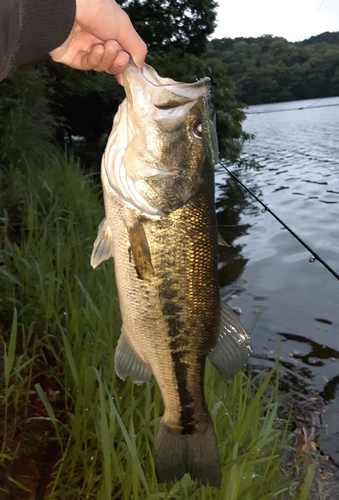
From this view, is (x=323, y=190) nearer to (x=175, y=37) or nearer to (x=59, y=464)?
(x=175, y=37)

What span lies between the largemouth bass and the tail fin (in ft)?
1.15

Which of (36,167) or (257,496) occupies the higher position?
(36,167)

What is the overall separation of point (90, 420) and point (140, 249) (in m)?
1.27

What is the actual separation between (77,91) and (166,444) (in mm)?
11442

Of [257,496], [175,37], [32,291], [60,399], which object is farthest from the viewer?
[175,37]

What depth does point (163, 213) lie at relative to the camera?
5.32 ft

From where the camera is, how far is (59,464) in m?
2.36

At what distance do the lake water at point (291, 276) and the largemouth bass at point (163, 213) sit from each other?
1.44m

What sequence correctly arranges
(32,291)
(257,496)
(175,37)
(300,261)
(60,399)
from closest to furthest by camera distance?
(257,496), (60,399), (32,291), (300,261), (175,37)

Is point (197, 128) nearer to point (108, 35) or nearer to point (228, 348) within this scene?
point (108, 35)

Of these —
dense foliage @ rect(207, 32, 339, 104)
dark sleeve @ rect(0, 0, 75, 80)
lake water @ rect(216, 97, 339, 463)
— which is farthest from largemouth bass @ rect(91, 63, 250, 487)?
dense foliage @ rect(207, 32, 339, 104)

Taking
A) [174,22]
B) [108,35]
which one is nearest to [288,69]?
[174,22]

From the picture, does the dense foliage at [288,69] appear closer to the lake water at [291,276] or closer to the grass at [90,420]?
the lake water at [291,276]

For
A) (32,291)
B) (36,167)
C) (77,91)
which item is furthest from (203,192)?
(77,91)
